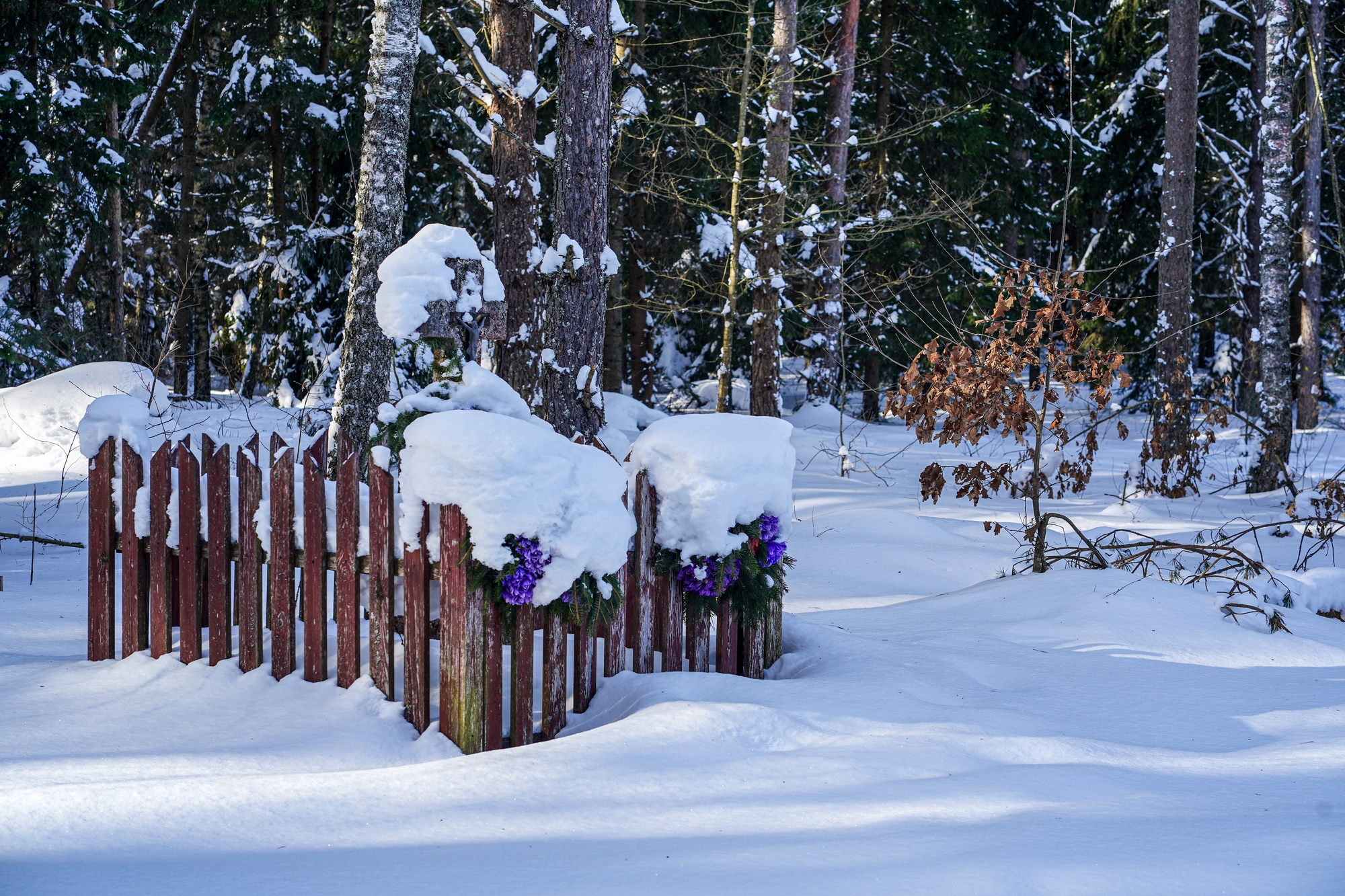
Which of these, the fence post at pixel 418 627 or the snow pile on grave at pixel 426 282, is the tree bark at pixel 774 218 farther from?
the fence post at pixel 418 627

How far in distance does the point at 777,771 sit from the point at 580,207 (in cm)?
427

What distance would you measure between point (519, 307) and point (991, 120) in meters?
14.4

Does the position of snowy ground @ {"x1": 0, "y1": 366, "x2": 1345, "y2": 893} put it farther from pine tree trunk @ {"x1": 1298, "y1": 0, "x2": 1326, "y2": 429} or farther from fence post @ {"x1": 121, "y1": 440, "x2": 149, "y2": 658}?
pine tree trunk @ {"x1": 1298, "y1": 0, "x2": 1326, "y2": 429}

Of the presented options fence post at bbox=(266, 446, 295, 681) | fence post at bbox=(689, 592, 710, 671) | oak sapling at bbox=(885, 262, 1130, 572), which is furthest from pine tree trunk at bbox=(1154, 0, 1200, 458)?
fence post at bbox=(266, 446, 295, 681)

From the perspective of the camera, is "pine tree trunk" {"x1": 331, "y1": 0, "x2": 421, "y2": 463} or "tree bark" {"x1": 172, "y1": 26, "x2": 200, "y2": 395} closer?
"pine tree trunk" {"x1": 331, "y1": 0, "x2": 421, "y2": 463}

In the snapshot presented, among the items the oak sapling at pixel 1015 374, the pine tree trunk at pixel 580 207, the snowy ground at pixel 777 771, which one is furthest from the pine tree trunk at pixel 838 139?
the snowy ground at pixel 777 771

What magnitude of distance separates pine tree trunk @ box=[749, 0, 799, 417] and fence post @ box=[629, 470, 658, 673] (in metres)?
6.58

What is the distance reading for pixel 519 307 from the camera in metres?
6.59

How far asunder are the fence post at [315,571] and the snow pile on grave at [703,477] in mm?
1223

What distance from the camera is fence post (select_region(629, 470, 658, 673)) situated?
3787mm

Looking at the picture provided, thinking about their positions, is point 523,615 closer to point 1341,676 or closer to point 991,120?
point 1341,676

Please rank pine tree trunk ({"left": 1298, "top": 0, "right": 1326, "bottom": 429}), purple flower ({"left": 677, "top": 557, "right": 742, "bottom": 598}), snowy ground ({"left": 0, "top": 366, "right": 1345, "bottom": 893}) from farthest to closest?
1. pine tree trunk ({"left": 1298, "top": 0, "right": 1326, "bottom": 429})
2. purple flower ({"left": 677, "top": 557, "right": 742, "bottom": 598})
3. snowy ground ({"left": 0, "top": 366, "right": 1345, "bottom": 893})

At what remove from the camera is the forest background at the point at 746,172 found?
36.7 ft

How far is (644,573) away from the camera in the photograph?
3.79 metres
